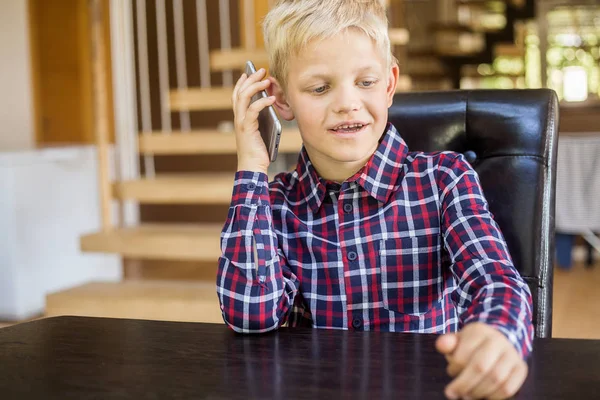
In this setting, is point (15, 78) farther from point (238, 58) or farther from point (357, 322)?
point (357, 322)

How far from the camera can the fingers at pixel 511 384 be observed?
2.18 ft

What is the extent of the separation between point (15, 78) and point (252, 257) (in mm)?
4169

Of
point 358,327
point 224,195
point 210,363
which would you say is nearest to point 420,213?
point 358,327

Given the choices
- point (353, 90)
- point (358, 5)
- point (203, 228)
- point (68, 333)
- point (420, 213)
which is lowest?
point (203, 228)

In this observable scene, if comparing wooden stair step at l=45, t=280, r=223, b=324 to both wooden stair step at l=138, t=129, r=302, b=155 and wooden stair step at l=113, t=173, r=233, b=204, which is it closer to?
wooden stair step at l=113, t=173, r=233, b=204

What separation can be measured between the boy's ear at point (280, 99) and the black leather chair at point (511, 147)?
219mm

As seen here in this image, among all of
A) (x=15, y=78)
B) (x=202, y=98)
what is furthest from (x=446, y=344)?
(x=15, y=78)

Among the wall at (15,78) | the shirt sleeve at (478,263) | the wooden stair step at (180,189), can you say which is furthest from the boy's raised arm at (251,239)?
the wall at (15,78)

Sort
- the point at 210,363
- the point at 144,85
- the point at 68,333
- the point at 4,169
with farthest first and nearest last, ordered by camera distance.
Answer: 1. the point at 144,85
2. the point at 4,169
3. the point at 68,333
4. the point at 210,363

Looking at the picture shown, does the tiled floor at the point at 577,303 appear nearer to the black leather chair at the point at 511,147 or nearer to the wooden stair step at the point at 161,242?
the wooden stair step at the point at 161,242

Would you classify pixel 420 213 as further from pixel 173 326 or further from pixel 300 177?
pixel 173 326

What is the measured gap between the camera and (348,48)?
108 centimetres

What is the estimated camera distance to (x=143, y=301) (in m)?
3.02

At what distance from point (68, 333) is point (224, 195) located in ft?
7.74
